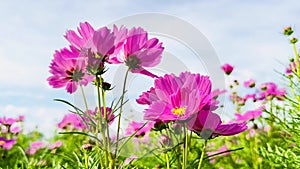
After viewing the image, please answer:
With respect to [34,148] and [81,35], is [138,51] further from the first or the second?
[34,148]

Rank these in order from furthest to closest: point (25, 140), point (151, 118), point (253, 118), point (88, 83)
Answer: point (25, 140) < point (253, 118) < point (88, 83) < point (151, 118)

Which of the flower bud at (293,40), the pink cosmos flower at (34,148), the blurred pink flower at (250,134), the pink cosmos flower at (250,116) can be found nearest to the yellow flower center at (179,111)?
the flower bud at (293,40)

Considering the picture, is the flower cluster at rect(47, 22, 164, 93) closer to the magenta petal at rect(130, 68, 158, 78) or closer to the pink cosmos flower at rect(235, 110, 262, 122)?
the magenta petal at rect(130, 68, 158, 78)

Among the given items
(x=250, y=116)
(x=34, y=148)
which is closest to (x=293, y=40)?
(x=250, y=116)

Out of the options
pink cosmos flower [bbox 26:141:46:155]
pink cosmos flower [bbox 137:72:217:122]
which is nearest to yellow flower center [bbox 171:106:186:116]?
pink cosmos flower [bbox 137:72:217:122]

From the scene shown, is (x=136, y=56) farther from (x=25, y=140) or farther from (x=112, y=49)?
(x=25, y=140)

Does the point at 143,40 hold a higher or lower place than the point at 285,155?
higher

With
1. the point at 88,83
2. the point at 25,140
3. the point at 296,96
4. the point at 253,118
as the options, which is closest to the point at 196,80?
the point at 88,83
